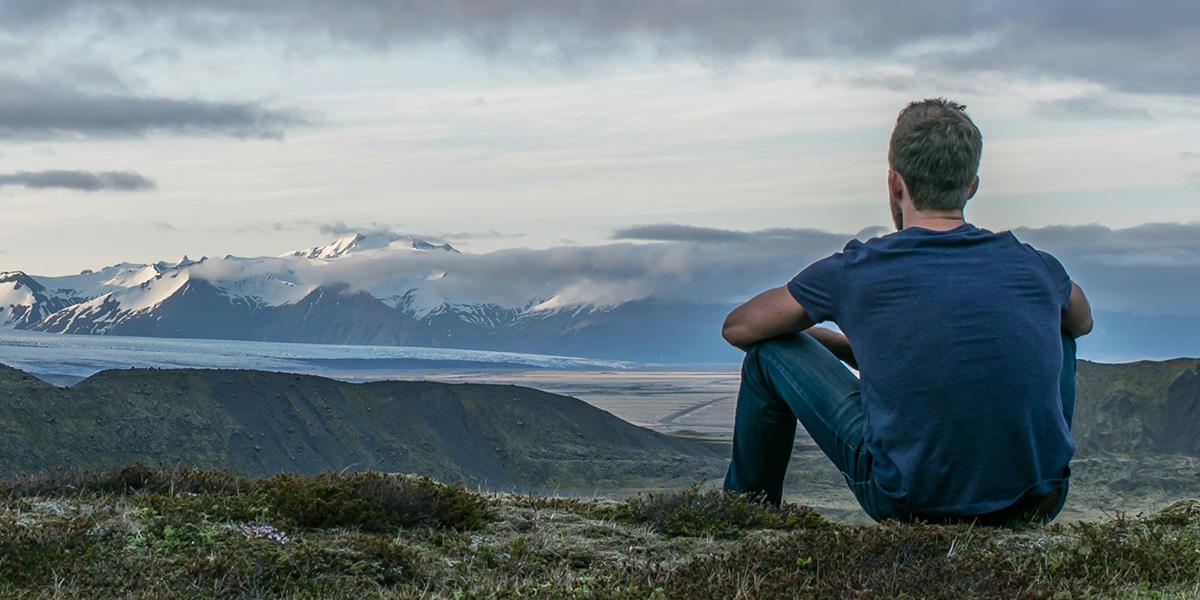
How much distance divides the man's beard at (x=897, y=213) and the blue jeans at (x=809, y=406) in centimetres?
63

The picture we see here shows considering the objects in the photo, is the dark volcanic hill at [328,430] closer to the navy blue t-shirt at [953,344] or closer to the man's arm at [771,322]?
the man's arm at [771,322]

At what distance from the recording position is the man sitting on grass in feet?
13.5

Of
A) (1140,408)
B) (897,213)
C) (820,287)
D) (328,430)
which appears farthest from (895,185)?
(1140,408)

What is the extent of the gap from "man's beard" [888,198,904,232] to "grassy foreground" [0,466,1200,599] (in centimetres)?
119

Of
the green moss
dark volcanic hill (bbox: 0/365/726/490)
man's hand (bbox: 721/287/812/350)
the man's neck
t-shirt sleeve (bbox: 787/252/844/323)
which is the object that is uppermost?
the man's neck

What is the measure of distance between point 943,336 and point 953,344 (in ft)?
0.15

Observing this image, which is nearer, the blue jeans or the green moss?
the blue jeans

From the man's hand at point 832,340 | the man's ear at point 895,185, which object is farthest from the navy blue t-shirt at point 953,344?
the man's hand at point 832,340

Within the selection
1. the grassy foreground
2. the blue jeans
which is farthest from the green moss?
the blue jeans

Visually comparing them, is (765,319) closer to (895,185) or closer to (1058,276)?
(895,185)

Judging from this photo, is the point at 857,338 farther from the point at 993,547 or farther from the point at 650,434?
the point at 650,434

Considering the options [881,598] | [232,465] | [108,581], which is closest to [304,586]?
[108,581]

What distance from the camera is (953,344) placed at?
411 cm

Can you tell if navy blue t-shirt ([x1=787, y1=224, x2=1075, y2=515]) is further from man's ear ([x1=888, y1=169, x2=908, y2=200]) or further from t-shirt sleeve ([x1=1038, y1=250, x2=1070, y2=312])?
man's ear ([x1=888, y1=169, x2=908, y2=200])
